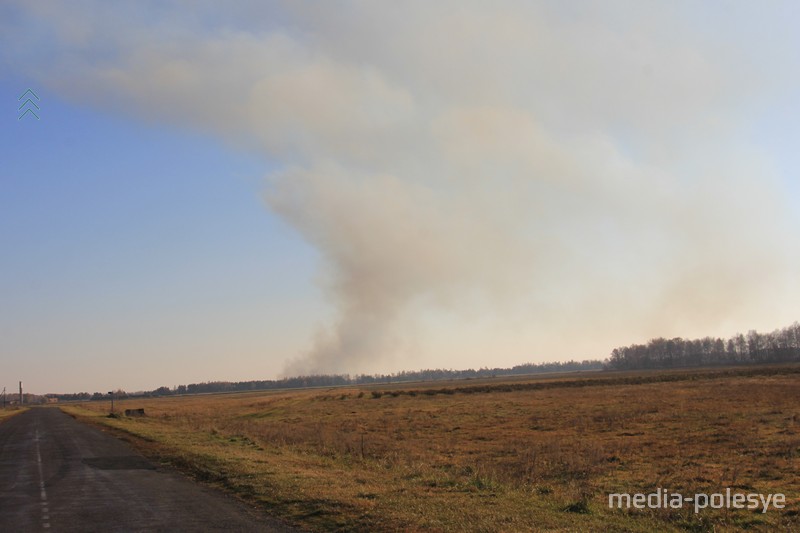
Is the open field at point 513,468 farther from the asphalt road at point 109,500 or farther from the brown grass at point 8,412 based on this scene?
the brown grass at point 8,412

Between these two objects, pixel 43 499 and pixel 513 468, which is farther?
pixel 513 468

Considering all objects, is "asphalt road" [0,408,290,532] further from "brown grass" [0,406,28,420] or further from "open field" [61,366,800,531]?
"brown grass" [0,406,28,420]

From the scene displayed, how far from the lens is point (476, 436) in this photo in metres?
38.2

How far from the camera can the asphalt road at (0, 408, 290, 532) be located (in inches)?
520

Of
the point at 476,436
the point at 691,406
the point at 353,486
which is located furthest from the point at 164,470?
the point at 691,406

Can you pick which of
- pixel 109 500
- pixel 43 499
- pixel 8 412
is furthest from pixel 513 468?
pixel 8 412

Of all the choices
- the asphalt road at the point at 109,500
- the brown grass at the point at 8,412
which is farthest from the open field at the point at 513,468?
the brown grass at the point at 8,412

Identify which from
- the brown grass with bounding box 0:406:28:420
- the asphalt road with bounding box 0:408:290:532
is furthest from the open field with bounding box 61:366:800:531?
the brown grass with bounding box 0:406:28:420

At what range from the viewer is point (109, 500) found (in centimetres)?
1647

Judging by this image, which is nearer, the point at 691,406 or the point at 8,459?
the point at 8,459

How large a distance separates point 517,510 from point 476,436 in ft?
80.3

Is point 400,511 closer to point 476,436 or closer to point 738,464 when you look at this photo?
point 738,464

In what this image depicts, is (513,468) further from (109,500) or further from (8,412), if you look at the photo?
(8,412)

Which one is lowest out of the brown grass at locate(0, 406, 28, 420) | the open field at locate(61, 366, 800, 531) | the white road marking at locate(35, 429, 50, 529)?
the brown grass at locate(0, 406, 28, 420)
